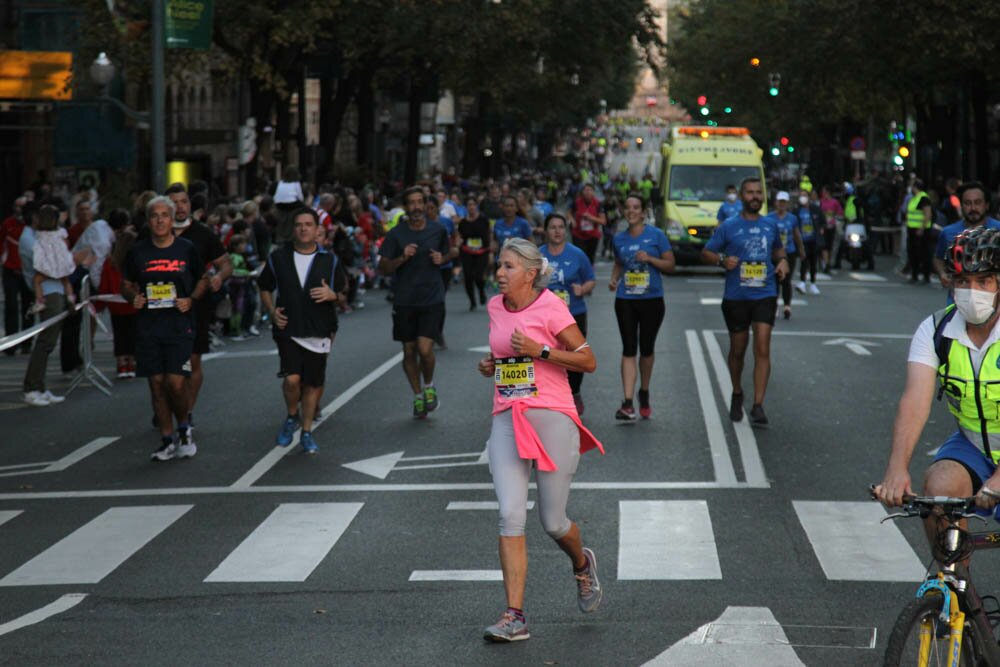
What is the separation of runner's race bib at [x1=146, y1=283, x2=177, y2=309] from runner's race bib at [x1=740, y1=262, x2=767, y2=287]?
14.6ft

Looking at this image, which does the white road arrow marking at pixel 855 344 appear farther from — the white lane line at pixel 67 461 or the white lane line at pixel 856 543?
the white lane line at pixel 856 543

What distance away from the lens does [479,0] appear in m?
42.6

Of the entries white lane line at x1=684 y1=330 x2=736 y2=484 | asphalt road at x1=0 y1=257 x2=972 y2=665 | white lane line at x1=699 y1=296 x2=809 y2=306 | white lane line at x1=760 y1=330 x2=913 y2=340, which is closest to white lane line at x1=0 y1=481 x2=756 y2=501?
asphalt road at x1=0 y1=257 x2=972 y2=665

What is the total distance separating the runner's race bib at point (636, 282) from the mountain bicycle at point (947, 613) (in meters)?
8.96

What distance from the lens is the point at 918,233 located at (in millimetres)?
34625

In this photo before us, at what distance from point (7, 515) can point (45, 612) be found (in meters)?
3.03

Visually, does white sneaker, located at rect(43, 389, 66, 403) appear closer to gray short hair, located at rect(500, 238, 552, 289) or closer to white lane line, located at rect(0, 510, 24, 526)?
white lane line, located at rect(0, 510, 24, 526)

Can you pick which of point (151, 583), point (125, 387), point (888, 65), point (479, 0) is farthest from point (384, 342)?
point (888, 65)

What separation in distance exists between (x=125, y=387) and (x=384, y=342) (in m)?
4.75

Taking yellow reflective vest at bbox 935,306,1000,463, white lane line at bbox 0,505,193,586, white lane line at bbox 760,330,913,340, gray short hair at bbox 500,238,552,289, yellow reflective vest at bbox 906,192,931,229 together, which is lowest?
white lane line at bbox 760,330,913,340

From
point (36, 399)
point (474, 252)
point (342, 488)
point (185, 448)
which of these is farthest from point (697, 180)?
point (342, 488)

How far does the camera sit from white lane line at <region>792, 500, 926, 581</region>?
29.7 ft

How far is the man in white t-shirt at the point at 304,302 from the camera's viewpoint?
513 inches

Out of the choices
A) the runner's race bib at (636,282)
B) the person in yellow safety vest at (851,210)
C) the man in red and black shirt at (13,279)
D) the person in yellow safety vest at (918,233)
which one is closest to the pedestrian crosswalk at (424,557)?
the runner's race bib at (636,282)
